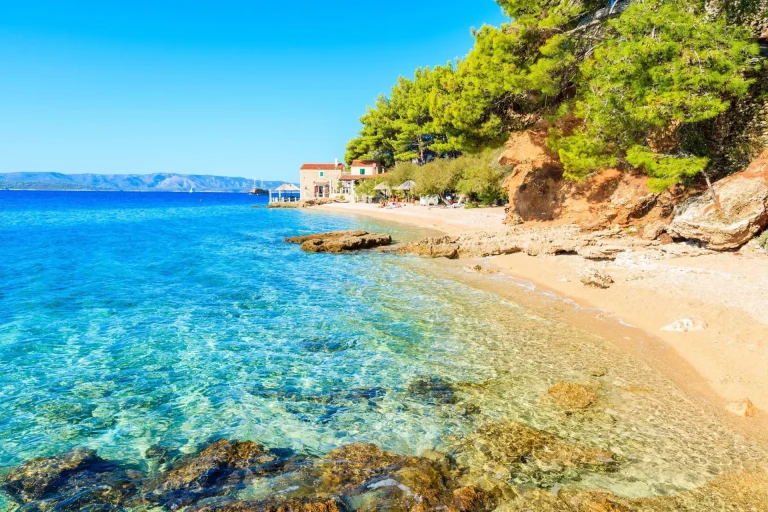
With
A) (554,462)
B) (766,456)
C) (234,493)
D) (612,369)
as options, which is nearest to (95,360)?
(234,493)

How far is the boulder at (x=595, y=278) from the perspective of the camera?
1334cm

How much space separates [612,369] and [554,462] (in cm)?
339

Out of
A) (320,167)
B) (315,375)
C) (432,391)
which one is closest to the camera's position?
(432,391)

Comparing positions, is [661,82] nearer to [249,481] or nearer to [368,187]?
[249,481]

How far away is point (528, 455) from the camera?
222 inches

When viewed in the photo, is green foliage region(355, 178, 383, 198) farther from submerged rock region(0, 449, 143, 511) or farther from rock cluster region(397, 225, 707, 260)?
submerged rock region(0, 449, 143, 511)

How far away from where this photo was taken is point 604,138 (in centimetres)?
1819

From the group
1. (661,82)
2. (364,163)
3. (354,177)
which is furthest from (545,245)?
(364,163)

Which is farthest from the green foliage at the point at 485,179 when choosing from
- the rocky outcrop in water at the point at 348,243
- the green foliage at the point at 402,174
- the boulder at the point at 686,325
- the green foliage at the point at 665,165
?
the boulder at the point at 686,325

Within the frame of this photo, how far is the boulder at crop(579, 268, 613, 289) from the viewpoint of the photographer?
43.8 feet

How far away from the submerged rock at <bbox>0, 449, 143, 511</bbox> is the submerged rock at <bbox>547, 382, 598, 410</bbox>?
5.75 metres

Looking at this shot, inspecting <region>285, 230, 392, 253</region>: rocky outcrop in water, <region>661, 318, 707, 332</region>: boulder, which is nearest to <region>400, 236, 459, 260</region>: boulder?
<region>285, 230, 392, 253</region>: rocky outcrop in water

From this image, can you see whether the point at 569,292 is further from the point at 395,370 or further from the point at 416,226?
the point at 416,226

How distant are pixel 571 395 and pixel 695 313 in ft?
15.9
